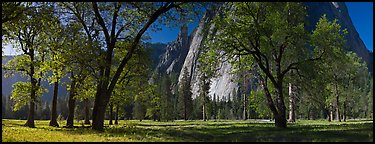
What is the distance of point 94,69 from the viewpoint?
989 inches

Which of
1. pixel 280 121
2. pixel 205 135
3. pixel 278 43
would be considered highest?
pixel 278 43


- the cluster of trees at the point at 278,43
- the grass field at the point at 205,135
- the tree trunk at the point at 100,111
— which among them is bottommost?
the grass field at the point at 205,135

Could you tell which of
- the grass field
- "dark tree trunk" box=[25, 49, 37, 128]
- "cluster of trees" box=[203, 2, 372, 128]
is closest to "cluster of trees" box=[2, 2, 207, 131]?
"cluster of trees" box=[203, 2, 372, 128]

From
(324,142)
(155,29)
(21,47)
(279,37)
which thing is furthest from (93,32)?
(324,142)

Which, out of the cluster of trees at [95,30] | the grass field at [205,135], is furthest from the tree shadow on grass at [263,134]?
the cluster of trees at [95,30]

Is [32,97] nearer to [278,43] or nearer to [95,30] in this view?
[95,30]

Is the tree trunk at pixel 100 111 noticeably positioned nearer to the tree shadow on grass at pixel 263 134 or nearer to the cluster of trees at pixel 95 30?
the cluster of trees at pixel 95 30

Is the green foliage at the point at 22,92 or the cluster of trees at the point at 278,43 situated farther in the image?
the green foliage at the point at 22,92

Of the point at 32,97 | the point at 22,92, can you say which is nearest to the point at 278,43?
the point at 32,97

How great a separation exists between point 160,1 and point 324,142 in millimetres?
15467

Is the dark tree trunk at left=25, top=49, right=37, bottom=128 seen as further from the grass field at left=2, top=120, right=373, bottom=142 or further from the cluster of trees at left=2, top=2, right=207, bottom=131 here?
the grass field at left=2, top=120, right=373, bottom=142

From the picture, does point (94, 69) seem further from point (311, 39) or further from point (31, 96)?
point (311, 39)

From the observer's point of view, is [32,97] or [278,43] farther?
[32,97]

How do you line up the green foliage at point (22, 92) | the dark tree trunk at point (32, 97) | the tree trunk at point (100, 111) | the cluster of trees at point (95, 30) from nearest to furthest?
the cluster of trees at point (95, 30) < the tree trunk at point (100, 111) < the dark tree trunk at point (32, 97) < the green foliage at point (22, 92)
